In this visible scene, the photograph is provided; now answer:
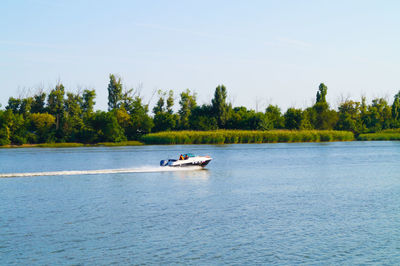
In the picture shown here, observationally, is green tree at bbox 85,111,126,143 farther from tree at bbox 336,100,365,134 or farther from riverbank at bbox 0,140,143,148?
tree at bbox 336,100,365,134

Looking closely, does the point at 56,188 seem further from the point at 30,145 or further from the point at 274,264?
the point at 30,145

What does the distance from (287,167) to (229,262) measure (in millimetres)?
39529

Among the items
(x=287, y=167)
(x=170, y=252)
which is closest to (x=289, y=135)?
(x=287, y=167)

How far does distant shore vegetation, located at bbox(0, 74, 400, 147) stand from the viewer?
119875mm

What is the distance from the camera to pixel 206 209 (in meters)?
29.3

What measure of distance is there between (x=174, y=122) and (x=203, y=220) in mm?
111604

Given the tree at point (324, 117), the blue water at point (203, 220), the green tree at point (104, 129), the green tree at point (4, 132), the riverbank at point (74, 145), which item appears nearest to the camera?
the blue water at point (203, 220)

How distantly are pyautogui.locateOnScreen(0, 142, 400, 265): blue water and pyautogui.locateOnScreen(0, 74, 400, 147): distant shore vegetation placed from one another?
71231mm

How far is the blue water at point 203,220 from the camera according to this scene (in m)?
19.7

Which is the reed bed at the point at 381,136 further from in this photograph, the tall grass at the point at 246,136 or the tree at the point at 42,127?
the tree at the point at 42,127

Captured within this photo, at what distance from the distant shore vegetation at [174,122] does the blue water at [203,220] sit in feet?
234

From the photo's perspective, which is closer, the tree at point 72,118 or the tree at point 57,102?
the tree at point 72,118

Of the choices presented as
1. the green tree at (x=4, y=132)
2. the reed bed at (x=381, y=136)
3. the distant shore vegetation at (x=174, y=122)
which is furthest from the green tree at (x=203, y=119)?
the green tree at (x=4, y=132)

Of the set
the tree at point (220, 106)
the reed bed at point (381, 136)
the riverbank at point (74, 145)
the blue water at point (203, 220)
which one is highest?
the tree at point (220, 106)
